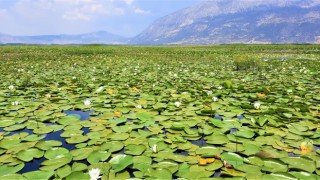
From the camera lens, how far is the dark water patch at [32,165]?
250 cm

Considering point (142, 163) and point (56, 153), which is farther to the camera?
point (56, 153)

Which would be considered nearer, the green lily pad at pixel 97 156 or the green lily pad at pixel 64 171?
the green lily pad at pixel 64 171

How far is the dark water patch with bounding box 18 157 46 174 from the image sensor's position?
8.21ft

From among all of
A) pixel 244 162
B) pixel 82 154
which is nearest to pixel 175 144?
pixel 244 162

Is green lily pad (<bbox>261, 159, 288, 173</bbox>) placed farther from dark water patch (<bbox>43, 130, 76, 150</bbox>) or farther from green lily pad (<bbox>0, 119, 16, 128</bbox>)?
green lily pad (<bbox>0, 119, 16, 128</bbox>)

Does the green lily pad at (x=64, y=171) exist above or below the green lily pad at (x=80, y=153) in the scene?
above

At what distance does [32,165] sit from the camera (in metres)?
2.59

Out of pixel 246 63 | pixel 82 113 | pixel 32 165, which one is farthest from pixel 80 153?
pixel 246 63

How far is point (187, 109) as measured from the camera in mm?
4457

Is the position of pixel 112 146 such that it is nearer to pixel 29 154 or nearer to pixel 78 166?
pixel 78 166

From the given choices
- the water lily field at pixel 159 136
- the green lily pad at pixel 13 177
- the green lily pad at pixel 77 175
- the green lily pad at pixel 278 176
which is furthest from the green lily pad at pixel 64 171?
the green lily pad at pixel 278 176

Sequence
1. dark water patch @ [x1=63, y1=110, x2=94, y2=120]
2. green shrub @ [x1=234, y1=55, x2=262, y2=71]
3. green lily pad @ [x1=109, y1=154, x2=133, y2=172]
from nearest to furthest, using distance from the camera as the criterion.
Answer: green lily pad @ [x1=109, y1=154, x2=133, y2=172] → dark water patch @ [x1=63, y1=110, x2=94, y2=120] → green shrub @ [x1=234, y1=55, x2=262, y2=71]

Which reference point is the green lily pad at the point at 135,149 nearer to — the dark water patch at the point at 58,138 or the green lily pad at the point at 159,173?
the green lily pad at the point at 159,173

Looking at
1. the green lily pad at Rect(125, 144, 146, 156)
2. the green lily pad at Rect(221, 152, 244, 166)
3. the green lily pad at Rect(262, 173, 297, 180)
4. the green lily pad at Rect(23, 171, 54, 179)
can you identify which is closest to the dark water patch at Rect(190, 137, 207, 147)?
the green lily pad at Rect(221, 152, 244, 166)
